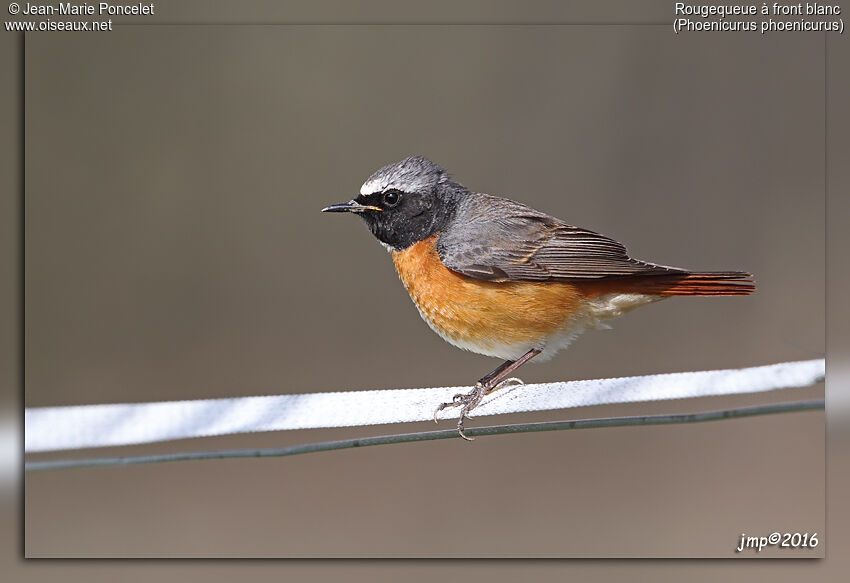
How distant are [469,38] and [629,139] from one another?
1.57 meters

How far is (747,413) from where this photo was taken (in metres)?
2.18

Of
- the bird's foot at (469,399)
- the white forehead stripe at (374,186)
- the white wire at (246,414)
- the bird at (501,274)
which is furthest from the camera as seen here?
the white forehead stripe at (374,186)

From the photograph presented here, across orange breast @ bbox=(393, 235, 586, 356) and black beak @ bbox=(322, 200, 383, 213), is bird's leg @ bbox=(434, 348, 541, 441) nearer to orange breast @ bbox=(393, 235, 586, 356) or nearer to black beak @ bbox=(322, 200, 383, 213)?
orange breast @ bbox=(393, 235, 586, 356)

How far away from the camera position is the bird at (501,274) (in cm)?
368

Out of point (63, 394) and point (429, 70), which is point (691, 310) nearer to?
point (429, 70)

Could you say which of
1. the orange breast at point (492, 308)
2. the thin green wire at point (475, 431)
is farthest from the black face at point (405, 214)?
the thin green wire at point (475, 431)

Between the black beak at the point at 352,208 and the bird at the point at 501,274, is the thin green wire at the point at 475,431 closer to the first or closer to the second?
the bird at the point at 501,274

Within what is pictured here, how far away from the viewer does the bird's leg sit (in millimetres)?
3379

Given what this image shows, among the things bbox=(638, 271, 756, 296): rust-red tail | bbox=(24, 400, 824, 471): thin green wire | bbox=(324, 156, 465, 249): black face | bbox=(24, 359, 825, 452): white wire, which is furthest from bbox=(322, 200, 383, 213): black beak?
bbox=(24, 400, 824, 471): thin green wire

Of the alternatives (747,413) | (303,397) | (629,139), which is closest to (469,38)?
(629,139)

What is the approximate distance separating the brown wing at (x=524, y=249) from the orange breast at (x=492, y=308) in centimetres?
5

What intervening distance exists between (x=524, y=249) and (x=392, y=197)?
65 centimetres
